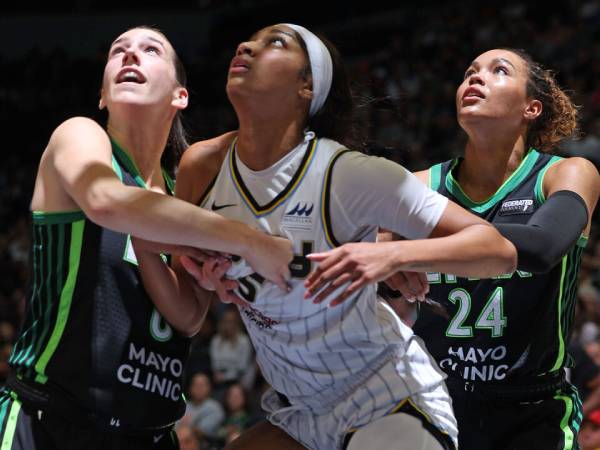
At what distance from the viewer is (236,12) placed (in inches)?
706

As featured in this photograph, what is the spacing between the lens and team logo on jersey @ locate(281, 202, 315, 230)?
2.99 m

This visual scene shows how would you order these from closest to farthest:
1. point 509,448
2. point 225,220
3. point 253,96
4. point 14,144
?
point 225,220 → point 253,96 → point 509,448 → point 14,144

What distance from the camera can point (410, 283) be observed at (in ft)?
10.4

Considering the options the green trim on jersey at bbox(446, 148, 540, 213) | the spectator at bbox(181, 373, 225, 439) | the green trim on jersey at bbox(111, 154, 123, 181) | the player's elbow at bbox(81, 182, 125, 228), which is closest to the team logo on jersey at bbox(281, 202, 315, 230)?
the player's elbow at bbox(81, 182, 125, 228)

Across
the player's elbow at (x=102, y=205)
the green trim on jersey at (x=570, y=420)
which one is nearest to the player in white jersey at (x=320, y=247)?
the player's elbow at (x=102, y=205)

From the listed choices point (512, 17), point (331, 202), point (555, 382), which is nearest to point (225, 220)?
point (331, 202)

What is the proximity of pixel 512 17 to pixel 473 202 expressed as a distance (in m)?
10.2

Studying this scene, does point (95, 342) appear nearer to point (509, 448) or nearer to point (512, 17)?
point (509, 448)

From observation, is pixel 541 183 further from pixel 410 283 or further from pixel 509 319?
pixel 410 283

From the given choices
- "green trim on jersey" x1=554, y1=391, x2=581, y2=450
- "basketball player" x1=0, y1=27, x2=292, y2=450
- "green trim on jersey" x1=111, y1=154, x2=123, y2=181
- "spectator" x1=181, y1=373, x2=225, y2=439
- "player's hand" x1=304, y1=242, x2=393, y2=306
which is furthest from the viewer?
"spectator" x1=181, y1=373, x2=225, y2=439

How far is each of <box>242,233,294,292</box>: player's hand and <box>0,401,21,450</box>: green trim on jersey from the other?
964 millimetres

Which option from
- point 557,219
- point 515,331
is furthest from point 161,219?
point 515,331

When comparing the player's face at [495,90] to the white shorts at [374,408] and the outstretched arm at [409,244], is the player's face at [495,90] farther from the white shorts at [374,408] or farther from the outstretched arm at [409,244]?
the white shorts at [374,408]

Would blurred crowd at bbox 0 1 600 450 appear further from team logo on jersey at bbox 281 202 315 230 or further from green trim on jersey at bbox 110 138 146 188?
green trim on jersey at bbox 110 138 146 188
